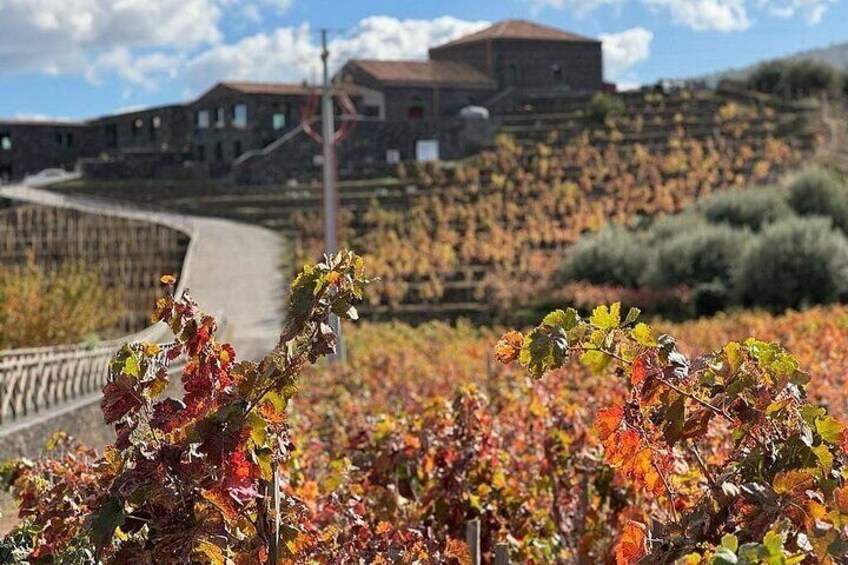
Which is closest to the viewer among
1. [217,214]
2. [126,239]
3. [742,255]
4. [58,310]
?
[58,310]

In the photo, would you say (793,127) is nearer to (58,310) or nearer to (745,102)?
(745,102)

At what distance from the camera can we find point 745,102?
48031mm

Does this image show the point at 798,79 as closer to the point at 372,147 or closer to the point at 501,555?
the point at 372,147

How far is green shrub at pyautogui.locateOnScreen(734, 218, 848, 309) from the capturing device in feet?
73.4

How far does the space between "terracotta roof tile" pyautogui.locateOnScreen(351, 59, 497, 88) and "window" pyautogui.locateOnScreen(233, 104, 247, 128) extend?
6506 millimetres

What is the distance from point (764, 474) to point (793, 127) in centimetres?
4264

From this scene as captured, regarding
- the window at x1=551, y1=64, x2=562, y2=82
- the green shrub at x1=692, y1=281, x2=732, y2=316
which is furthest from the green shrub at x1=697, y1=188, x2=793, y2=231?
the window at x1=551, y1=64, x2=562, y2=82

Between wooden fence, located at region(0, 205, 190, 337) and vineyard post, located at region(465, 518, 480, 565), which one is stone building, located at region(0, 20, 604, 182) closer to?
wooden fence, located at region(0, 205, 190, 337)

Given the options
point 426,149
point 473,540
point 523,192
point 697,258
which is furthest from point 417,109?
point 473,540

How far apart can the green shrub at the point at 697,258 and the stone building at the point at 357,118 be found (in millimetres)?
18670

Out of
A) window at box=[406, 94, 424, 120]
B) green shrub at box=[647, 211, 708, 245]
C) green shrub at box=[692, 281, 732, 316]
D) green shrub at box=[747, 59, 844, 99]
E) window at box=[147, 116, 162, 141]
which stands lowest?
green shrub at box=[692, 281, 732, 316]

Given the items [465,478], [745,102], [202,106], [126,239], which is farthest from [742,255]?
[202,106]

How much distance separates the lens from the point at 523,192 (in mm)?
35719

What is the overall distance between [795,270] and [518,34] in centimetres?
3497
